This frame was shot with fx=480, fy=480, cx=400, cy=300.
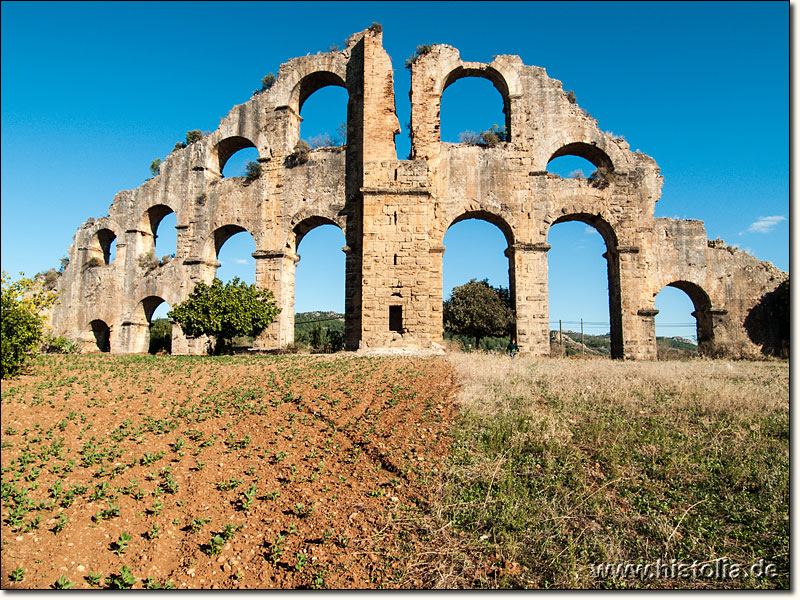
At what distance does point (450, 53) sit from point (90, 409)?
1480 cm

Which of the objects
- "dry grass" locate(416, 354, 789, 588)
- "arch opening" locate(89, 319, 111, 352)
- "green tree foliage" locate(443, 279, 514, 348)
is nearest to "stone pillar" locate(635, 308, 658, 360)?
"green tree foliage" locate(443, 279, 514, 348)

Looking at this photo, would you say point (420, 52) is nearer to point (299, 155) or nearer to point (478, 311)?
point (299, 155)

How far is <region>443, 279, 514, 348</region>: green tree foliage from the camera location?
57.8 ft

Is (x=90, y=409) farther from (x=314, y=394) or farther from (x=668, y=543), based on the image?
(x=668, y=543)

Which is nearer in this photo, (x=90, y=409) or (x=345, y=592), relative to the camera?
(x=345, y=592)

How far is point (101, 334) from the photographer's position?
64.2 feet

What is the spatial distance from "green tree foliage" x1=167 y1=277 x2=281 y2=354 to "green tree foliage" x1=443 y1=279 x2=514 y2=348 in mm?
7644

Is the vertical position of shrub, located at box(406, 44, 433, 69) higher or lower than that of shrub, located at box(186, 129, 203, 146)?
higher

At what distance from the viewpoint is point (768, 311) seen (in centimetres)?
1638

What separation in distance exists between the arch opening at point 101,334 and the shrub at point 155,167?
6269mm

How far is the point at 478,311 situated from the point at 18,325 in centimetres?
1378

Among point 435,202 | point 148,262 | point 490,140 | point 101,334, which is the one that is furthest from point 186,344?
point 490,140

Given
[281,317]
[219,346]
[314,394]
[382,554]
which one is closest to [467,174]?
[281,317]

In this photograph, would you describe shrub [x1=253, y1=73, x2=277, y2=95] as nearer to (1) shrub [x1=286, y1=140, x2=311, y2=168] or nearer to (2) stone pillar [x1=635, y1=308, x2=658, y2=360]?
(1) shrub [x1=286, y1=140, x2=311, y2=168]
